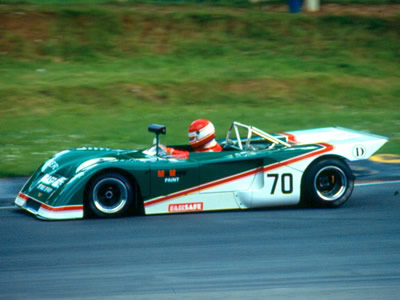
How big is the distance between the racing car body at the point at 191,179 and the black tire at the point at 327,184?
12 millimetres

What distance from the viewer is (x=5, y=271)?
5.88m

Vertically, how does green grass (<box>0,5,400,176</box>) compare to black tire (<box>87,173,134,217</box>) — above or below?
above

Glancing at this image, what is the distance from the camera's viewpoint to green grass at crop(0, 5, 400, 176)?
14.1 m

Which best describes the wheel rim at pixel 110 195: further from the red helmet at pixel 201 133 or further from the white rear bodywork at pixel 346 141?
the white rear bodywork at pixel 346 141

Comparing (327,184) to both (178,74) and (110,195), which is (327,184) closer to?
(110,195)

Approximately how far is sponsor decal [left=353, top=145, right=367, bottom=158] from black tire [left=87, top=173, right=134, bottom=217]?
2761 millimetres

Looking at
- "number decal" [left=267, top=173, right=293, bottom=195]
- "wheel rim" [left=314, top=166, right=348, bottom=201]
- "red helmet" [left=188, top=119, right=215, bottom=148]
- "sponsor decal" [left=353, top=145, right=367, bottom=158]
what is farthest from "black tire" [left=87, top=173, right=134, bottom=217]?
"sponsor decal" [left=353, top=145, right=367, bottom=158]

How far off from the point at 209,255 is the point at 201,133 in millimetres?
2377

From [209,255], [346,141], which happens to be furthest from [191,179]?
[346,141]

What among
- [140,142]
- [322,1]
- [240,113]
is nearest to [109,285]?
[140,142]

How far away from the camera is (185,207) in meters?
7.94

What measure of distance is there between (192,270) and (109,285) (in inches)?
30.3

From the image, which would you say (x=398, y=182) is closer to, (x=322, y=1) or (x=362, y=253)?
(x=362, y=253)

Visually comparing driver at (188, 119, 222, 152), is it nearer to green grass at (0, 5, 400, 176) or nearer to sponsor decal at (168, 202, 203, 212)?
sponsor decal at (168, 202, 203, 212)
